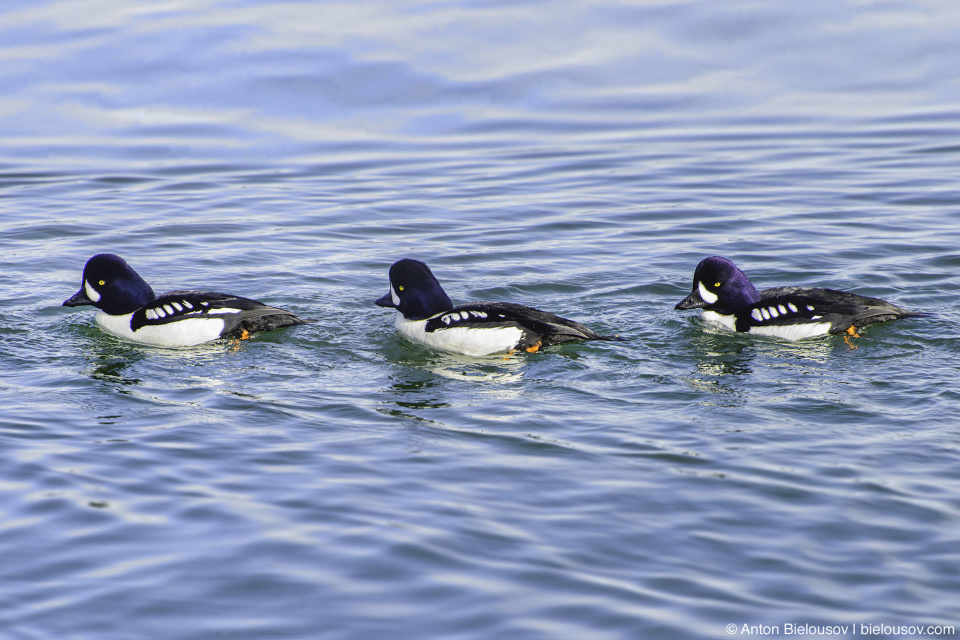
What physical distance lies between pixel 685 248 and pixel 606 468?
24.3ft

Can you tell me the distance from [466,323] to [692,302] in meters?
2.37

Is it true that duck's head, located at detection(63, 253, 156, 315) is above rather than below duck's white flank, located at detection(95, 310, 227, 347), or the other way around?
above

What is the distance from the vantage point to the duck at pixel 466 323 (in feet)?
36.0

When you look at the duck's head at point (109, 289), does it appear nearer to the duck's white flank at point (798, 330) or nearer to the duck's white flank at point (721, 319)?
the duck's white flank at point (721, 319)

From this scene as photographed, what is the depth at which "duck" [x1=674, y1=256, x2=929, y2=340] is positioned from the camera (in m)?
11.2

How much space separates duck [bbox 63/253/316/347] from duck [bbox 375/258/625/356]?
999 millimetres

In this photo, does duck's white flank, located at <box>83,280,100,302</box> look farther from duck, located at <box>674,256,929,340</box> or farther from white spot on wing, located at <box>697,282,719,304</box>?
white spot on wing, located at <box>697,282,719,304</box>

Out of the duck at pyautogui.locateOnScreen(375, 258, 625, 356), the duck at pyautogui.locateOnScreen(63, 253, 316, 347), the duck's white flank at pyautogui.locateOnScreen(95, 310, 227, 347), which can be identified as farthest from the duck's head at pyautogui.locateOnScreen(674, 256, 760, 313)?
the duck's white flank at pyautogui.locateOnScreen(95, 310, 227, 347)

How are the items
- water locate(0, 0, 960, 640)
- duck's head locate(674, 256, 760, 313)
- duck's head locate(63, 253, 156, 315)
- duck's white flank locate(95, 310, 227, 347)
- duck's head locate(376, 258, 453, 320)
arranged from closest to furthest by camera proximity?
water locate(0, 0, 960, 640) < duck's white flank locate(95, 310, 227, 347) < duck's head locate(376, 258, 453, 320) < duck's head locate(674, 256, 760, 313) < duck's head locate(63, 253, 156, 315)

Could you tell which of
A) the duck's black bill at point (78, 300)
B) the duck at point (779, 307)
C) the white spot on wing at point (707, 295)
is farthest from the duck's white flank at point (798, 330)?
the duck's black bill at point (78, 300)

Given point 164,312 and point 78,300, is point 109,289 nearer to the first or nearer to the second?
point 78,300

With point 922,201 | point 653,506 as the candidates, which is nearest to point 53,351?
point 653,506

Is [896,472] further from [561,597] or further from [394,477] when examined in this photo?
[394,477]

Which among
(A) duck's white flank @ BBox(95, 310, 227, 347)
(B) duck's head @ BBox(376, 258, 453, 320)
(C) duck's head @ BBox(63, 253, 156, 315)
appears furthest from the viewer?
(C) duck's head @ BBox(63, 253, 156, 315)
